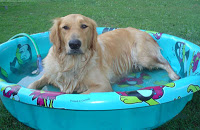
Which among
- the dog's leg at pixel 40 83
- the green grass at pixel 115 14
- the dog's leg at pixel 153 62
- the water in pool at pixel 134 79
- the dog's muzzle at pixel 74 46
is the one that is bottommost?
the water in pool at pixel 134 79

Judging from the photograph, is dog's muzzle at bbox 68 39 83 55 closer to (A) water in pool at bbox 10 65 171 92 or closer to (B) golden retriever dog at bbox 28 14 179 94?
(B) golden retriever dog at bbox 28 14 179 94

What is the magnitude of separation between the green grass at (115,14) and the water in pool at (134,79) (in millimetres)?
778

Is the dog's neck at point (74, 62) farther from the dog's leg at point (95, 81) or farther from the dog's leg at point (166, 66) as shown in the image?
the dog's leg at point (166, 66)

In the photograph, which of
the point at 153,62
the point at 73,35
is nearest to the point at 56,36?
the point at 73,35

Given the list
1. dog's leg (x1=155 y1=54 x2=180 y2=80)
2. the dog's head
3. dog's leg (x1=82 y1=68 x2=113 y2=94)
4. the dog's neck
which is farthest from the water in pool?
the dog's head

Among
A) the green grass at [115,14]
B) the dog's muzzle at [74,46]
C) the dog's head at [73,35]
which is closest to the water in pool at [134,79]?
the green grass at [115,14]

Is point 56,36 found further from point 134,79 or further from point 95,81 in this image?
point 134,79

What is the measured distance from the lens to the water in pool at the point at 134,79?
4017 mm

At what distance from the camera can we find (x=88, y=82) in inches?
140

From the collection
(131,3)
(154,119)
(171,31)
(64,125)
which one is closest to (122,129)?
(154,119)

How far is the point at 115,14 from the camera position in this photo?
9.25 metres

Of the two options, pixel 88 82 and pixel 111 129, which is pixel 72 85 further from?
pixel 111 129

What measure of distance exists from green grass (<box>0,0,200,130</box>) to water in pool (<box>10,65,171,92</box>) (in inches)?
30.6

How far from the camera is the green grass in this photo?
7.22 meters
